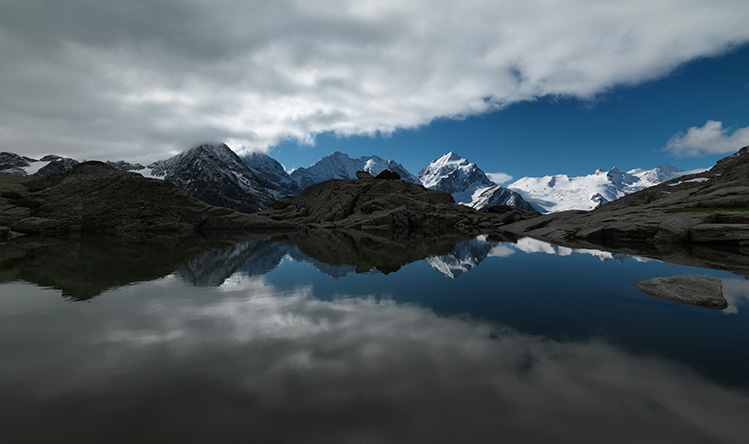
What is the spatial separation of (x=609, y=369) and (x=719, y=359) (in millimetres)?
3094

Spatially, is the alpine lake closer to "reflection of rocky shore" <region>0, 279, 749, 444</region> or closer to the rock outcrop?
"reflection of rocky shore" <region>0, 279, 749, 444</region>

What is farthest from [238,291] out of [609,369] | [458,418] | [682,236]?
[682,236]

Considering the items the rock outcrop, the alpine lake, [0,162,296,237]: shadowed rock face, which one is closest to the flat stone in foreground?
the alpine lake

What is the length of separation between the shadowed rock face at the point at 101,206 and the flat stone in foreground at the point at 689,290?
7080 cm

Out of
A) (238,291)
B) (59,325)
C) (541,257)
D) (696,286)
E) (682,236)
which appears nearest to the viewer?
(59,325)

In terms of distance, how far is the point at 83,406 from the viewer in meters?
5.77

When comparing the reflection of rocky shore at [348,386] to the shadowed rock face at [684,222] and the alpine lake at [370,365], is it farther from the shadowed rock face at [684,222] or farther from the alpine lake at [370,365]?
the shadowed rock face at [684,222]

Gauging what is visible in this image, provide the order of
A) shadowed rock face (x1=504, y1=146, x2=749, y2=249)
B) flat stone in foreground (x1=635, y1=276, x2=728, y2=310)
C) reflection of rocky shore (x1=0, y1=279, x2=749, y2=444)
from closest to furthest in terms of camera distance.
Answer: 1. reflection of rocky shore (x1=0, y1=279, x2=749, y2=444)
2. flat stone in foreground (x1=635, y1=276, x2=728, y2=310)
3. shadowed rock face (x1=504, y1=146, x2=749, y2=249)

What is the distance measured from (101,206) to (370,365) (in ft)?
259

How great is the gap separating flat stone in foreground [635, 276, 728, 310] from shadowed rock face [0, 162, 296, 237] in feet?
232

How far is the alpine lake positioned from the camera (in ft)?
17.0

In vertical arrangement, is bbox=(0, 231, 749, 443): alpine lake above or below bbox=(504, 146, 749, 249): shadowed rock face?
below

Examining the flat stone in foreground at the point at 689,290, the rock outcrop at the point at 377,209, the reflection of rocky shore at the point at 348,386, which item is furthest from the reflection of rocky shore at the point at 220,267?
the rock outcrop at the point at 377,209

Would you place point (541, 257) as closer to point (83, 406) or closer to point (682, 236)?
point (682, 236)
